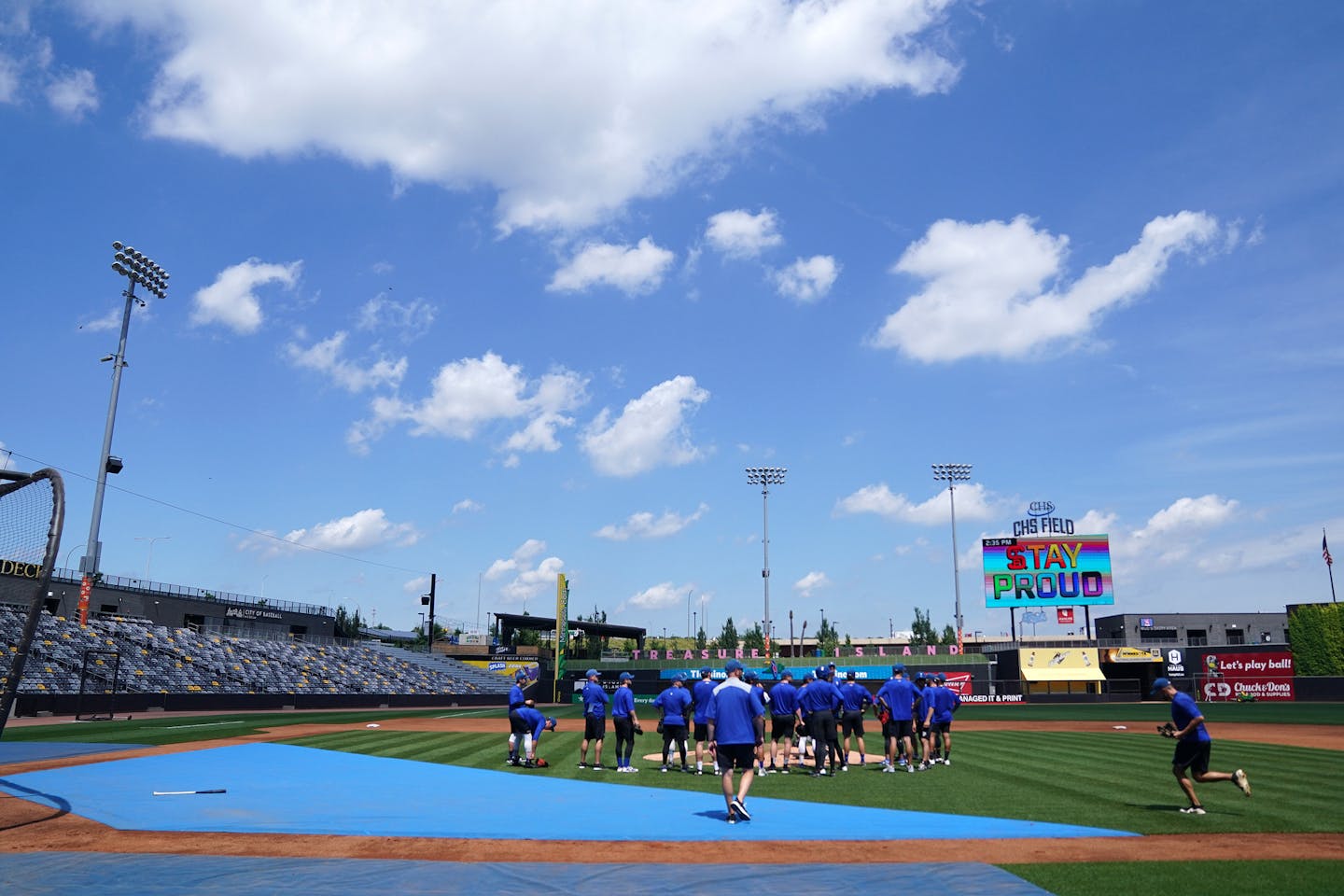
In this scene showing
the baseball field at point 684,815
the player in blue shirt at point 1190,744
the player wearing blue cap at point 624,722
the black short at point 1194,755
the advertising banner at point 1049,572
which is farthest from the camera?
the advertising banner at point 1049,572

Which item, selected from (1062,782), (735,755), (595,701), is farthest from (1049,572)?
(735,755)

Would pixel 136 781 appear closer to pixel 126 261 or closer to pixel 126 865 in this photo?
pixel 126 865

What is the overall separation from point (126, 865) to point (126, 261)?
47.7 meters

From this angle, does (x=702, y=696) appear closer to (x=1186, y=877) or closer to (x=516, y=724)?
(x=516, y=724)

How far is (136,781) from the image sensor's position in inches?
622

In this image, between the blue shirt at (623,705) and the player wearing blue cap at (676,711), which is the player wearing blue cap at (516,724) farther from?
the player wearing blue cap at (676,711)

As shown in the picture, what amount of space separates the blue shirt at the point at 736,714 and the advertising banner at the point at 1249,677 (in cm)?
5528

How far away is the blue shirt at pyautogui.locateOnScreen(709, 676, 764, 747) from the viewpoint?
11.7 metres

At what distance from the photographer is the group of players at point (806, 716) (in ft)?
54.9

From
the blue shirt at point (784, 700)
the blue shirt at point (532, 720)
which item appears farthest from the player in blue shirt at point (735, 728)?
the blue shirt at point (532, 720)

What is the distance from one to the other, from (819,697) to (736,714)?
18.3 ft

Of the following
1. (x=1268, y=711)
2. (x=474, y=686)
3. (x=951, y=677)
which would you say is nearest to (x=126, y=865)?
(x=1268, y=711)

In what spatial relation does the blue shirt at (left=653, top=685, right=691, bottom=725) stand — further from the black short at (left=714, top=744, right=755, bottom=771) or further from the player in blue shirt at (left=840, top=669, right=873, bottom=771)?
the black short at (left=714, top=744, right=755, bottom=771)

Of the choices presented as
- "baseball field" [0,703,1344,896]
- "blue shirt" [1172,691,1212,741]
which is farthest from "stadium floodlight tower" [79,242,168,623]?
"blue shirt" [1172,691,1212,741]
